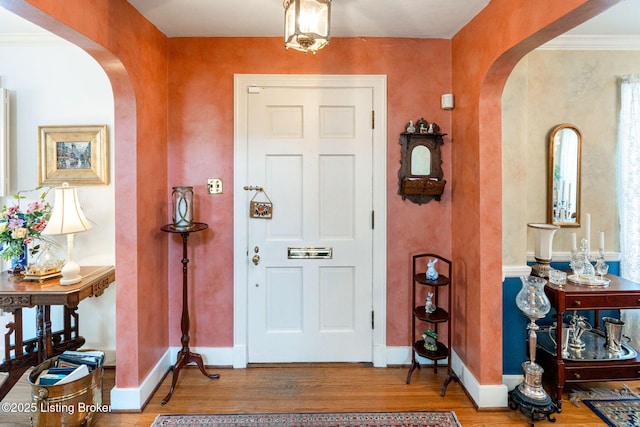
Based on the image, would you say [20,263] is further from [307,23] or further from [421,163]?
[421,163]

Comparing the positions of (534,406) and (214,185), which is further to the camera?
(214,185)

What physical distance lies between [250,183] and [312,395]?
166 cm

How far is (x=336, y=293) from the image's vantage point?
9.27ft

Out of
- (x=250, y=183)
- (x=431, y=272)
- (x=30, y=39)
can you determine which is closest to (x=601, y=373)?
(x=431, y=272)

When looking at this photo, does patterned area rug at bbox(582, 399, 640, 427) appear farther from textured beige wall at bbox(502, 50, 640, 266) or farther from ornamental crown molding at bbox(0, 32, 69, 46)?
ornamental crown molding at bbox(0, 32, 69, 46)

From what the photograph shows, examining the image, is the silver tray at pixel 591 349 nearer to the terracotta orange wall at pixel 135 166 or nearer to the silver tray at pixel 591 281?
the silver tray at pixel 591 281

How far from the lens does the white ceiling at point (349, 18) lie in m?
2.22

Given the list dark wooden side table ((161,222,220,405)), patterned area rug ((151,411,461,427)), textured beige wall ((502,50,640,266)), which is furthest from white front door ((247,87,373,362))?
textured beige wall ((502,50,640,266))

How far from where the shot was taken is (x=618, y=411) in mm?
2268

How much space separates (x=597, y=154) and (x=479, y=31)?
1.52m

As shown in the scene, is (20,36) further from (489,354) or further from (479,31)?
(489,354)

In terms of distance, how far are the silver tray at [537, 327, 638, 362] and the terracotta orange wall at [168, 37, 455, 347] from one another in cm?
91

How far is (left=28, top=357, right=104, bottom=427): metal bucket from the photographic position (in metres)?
1.95

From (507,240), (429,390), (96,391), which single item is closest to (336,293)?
(429,390)
